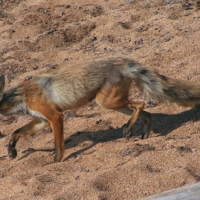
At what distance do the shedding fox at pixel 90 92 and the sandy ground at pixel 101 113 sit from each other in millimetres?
320

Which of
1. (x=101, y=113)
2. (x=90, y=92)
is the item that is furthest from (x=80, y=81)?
(x=101, y=113)

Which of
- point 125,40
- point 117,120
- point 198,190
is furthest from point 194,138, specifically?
point 125,40

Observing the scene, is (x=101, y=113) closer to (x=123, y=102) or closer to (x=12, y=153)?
(x=123, y=102)

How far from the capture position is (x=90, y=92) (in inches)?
339

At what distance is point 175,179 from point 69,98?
295cm

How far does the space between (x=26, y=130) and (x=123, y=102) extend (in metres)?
1.71

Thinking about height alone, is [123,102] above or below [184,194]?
below

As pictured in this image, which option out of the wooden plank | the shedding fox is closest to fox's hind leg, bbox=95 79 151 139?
the shedding fox

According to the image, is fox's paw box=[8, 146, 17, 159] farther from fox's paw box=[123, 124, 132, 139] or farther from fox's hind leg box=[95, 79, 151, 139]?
fox's paw box=[123, 124, 132, 139]

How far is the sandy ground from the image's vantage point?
6625 mm

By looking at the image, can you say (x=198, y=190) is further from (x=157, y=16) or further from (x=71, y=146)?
(x=157, y=16)

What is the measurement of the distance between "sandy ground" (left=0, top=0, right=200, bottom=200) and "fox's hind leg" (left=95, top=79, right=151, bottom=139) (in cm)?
22

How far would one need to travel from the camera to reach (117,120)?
919 centimetres

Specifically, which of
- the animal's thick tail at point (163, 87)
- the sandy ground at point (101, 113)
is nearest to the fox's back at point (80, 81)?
the animal's thick tail at point (163, 87)
